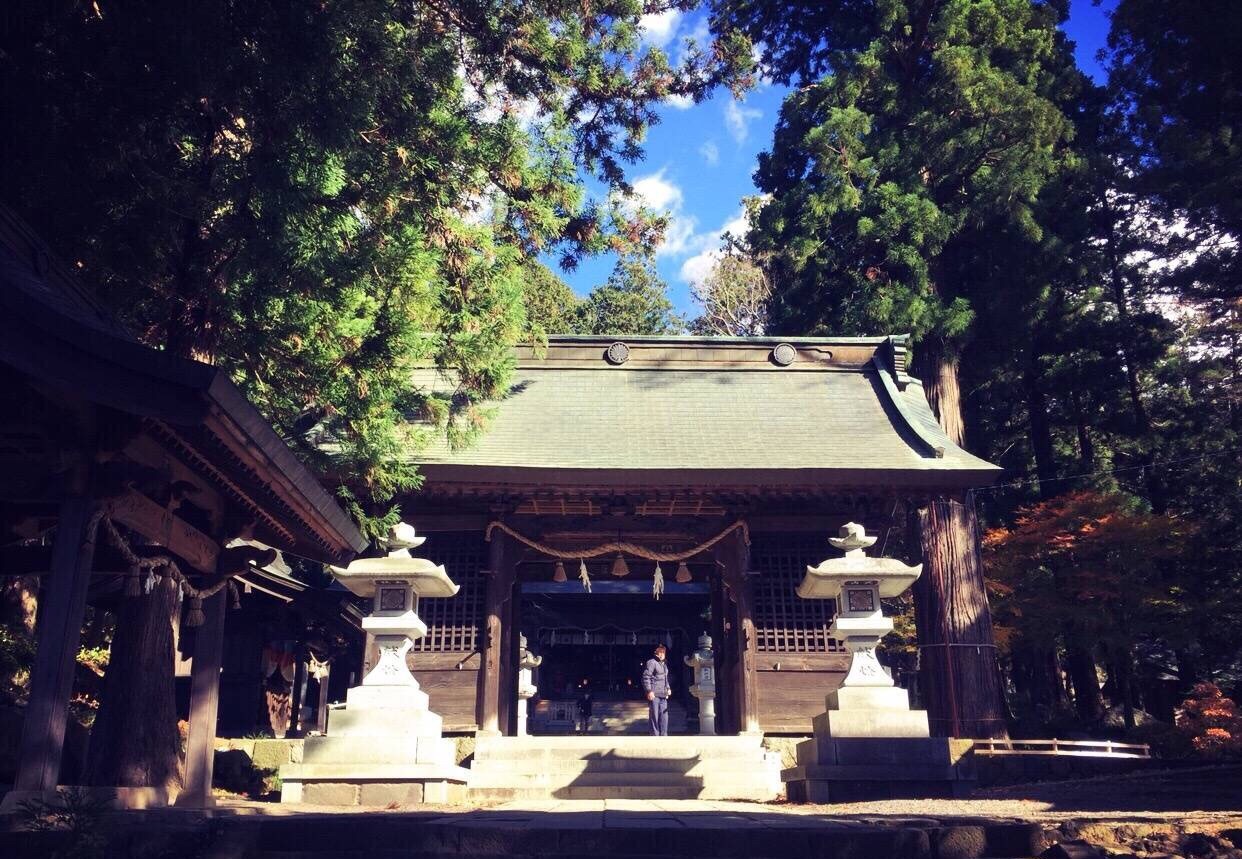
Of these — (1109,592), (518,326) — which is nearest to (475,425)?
(518,326)

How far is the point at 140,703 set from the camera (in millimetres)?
7043

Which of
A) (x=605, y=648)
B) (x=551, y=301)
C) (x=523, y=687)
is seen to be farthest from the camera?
(x=551, y=301)

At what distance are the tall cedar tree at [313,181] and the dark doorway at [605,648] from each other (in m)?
12.7

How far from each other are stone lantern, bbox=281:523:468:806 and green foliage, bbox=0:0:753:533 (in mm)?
720

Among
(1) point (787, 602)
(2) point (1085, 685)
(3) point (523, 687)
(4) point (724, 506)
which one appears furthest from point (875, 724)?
(2) point (1085, 685)

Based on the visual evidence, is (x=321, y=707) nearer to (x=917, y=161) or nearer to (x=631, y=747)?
(x=631, y=747)

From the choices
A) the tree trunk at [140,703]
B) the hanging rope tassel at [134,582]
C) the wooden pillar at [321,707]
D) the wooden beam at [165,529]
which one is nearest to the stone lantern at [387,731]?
the tree trunk at [140,703]

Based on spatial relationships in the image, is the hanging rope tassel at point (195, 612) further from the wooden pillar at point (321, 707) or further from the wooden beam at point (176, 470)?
the wooden pillar at point (321, 707)

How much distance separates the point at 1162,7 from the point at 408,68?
47.9 ft

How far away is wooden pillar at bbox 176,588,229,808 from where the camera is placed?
774 cm

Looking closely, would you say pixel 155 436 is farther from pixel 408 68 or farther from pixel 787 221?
pixel 787 221

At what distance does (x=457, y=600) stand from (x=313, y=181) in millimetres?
7040

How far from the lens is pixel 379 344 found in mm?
8812

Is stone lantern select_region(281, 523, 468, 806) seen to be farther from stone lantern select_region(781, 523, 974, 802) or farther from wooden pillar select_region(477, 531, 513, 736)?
stone lantern select_region(781, 523, 974, 802)
